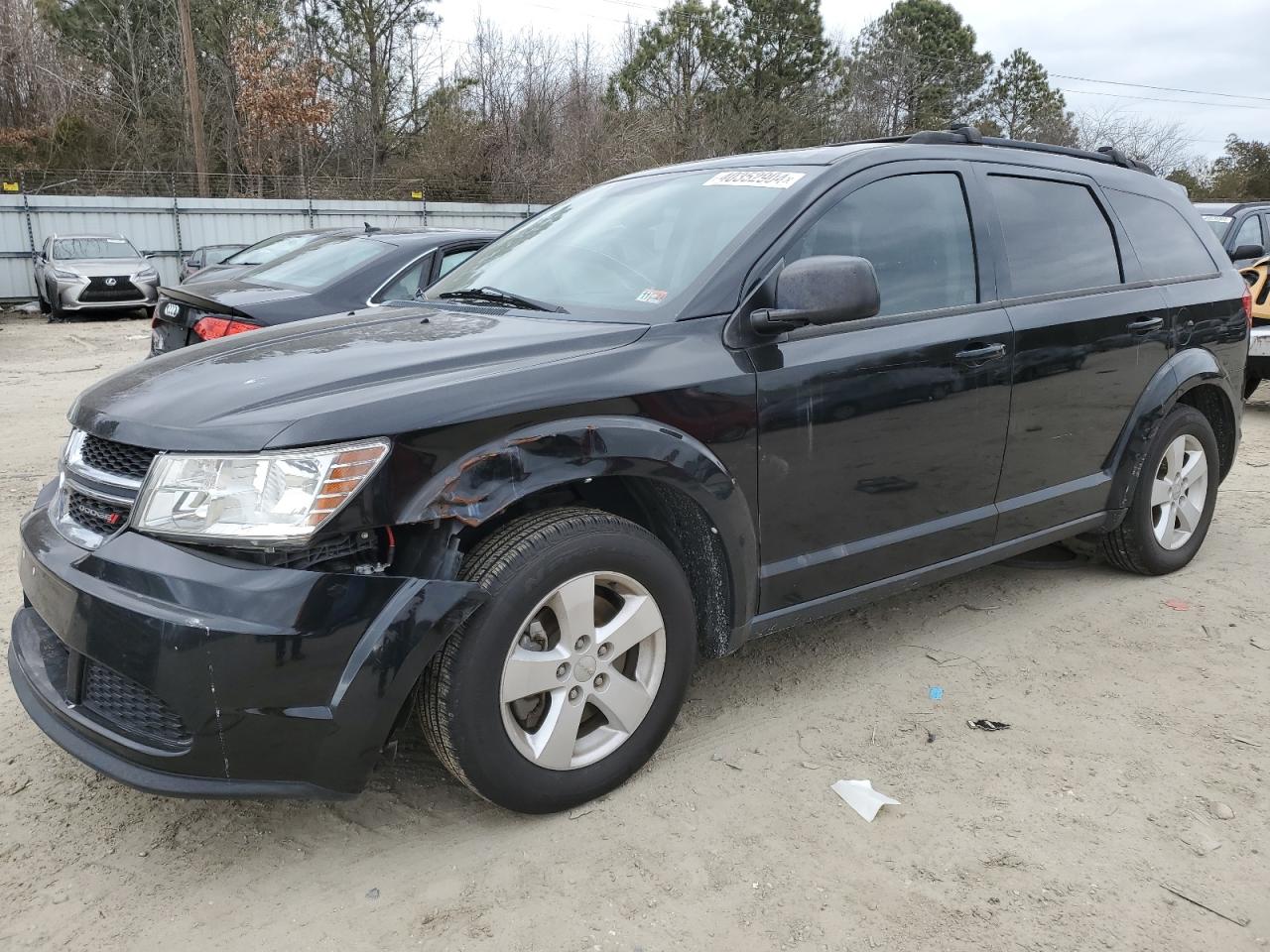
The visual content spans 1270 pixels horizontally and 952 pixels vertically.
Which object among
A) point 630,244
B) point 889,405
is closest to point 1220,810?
point 889,405

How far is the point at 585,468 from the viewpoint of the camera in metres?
2.45

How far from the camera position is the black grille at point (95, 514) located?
2322 millimetres

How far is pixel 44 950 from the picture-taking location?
2127mm

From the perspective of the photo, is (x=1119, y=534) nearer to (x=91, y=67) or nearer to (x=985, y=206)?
(x=985, y=206)

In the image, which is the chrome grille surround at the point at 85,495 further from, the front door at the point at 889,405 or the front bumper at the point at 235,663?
the front door at the point at 889,405

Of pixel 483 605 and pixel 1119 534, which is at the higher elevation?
pixel 483 605

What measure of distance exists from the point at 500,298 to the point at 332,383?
3.24 ft

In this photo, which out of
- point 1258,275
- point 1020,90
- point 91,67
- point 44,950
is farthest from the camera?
Result: point 1020,90

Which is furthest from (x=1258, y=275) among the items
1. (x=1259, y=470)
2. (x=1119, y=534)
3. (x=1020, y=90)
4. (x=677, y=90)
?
(x=1020, y=90)

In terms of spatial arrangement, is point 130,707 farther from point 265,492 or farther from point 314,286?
point 314,286

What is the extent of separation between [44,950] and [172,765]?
18.5 inches

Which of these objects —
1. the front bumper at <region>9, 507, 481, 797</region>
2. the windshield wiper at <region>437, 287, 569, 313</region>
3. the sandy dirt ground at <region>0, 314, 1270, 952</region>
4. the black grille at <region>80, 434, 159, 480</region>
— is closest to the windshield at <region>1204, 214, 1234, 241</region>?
the sandy dirt ground at <region>0, 314, 1270, 952</region>

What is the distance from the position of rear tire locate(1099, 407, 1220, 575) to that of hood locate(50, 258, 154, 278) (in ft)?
57.1

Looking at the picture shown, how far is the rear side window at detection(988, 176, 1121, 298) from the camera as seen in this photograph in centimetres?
357
